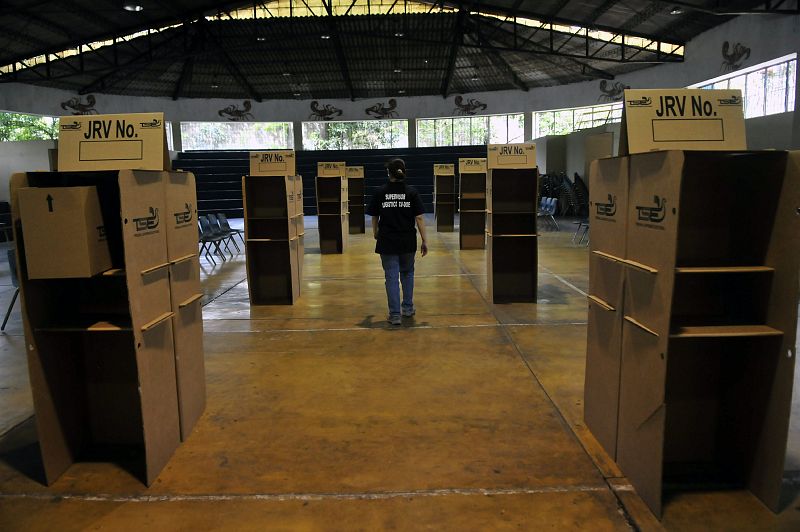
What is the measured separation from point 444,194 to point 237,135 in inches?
636

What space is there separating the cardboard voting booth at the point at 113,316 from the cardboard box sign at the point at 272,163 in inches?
155

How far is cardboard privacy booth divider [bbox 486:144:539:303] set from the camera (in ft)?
20.9

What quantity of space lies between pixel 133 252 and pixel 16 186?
589mm

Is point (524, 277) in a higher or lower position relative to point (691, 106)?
lower

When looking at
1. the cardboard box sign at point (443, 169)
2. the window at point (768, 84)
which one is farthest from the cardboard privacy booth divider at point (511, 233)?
the window at point (768, 84)

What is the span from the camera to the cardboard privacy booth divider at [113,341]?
2.50 meters

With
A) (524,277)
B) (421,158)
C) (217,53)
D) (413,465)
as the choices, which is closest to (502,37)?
(421,158)

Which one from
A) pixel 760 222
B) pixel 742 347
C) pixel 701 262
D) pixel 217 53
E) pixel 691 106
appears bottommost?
pixel 742 347

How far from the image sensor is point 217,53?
22109mm

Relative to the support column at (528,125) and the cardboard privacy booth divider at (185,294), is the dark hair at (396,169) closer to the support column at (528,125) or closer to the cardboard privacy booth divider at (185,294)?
the cardboard privacy booth divider at (185,294)

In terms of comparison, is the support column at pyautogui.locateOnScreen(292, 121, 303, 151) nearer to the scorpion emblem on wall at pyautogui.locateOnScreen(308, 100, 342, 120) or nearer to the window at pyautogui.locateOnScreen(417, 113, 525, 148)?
the scorpion emblem on wall at pyautogui.locateOnScreen(308, 100, 342, 120)

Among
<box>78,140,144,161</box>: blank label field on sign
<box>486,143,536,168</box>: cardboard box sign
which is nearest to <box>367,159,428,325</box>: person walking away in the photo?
<box>486,143,536,168</box>: cardboard box sign

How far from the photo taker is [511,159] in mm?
6918

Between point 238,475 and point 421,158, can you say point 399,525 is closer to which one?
point 238,475
